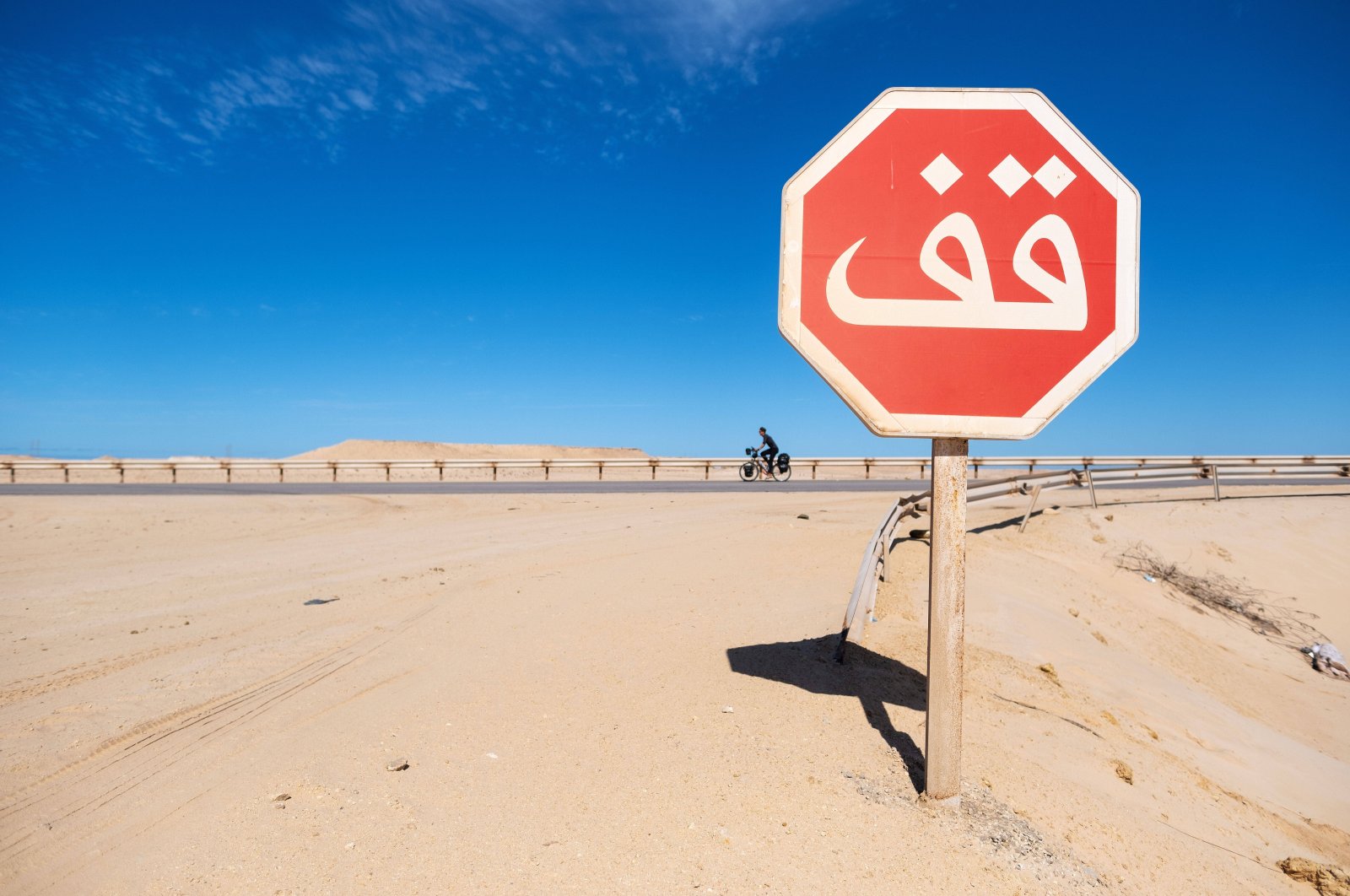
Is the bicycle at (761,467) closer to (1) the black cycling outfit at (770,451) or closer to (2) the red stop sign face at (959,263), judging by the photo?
(1) the black cycling outfit at (770,451)

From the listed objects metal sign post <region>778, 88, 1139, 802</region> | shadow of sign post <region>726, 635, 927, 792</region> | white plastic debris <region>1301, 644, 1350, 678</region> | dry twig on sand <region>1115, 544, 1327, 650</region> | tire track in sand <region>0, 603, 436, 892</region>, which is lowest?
white plastic debris <region>1301, 644, 1350, 678</region>

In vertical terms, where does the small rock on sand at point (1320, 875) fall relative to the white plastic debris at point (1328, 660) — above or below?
above

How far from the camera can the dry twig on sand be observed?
9430mm

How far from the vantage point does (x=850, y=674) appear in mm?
4238

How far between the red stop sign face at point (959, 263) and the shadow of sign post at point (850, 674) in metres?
1.63

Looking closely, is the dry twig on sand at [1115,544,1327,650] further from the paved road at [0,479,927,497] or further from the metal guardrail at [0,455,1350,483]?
the metal guardrail at [0,455,1350,483]

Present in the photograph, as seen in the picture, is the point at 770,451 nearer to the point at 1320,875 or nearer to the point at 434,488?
the point at 434,488

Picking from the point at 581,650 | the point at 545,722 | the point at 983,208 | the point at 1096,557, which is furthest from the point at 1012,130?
the point at 1096,557

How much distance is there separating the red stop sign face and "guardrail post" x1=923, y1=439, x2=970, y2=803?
17cm

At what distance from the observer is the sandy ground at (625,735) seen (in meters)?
2.50

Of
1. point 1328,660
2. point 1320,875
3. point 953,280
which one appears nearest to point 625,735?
point 953,280

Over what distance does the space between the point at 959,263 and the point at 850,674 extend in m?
2.46

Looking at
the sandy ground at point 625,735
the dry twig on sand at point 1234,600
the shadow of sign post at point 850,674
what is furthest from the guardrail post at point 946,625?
the dry twig on sand at point 1234,600

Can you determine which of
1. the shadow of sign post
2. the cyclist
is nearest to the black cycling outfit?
the cyclist
